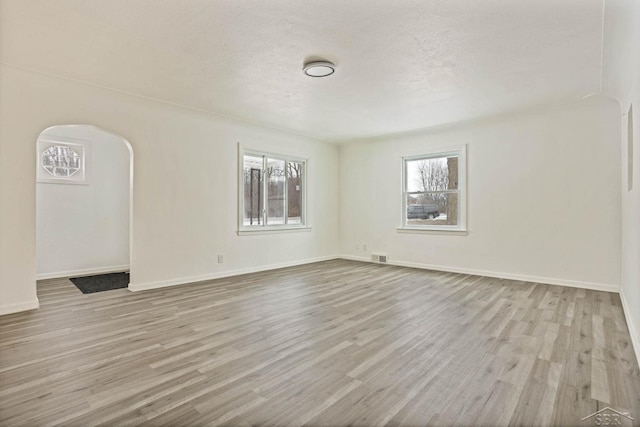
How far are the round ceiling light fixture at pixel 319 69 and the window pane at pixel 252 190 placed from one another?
8.66 feet

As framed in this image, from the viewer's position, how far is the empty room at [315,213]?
201cm

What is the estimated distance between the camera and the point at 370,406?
1.77 m

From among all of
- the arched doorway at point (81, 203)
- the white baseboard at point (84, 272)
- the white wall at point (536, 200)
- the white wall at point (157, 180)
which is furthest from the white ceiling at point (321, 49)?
the white baseboard at point (84, 272)

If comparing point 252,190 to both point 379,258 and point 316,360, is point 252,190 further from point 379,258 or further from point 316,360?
point 316,360

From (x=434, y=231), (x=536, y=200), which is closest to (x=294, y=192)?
(x=434, y=231)

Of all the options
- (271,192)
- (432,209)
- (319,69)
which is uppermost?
(319,69)

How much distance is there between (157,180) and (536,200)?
547 cm

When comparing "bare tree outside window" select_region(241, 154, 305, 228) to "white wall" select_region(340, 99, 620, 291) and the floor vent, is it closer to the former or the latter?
the floor vent

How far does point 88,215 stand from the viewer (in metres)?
5.64

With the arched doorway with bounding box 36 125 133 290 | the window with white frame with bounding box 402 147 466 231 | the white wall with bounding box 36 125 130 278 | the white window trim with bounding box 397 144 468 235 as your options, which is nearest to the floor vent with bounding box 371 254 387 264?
the white window trim with bounding box 397 144 468 235

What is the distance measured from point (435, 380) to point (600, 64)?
11.5 feet

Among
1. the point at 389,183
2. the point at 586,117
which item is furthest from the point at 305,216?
the point at 586,117

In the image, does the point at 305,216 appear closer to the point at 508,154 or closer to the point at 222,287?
the point at 222,287

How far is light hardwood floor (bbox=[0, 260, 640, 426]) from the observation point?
1734 millimetres
